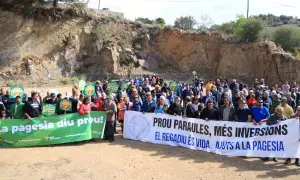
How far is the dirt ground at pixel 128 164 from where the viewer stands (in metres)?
9.43

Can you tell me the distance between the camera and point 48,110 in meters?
12.8

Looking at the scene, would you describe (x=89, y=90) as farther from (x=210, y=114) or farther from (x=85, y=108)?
(x=210, y=114)

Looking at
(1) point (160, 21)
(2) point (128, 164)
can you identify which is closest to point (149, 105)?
(2) point (128, 164)

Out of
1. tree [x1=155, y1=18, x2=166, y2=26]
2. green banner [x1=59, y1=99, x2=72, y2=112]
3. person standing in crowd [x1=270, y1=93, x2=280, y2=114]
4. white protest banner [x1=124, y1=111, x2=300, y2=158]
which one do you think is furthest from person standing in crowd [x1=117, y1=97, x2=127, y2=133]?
tree [x1=155, y1=18, x2=166, y2=26]

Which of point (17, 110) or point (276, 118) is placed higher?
point (276, 118)

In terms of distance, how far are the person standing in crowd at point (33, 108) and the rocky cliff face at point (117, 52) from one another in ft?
Answer: 58.8

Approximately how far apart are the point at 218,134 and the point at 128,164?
109 inches

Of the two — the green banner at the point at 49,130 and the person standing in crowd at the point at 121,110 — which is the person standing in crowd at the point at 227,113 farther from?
A: the green banner at the point at 49,130

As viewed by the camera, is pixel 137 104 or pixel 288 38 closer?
pixel 137 104

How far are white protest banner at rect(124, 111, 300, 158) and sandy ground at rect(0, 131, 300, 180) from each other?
0.90 feet

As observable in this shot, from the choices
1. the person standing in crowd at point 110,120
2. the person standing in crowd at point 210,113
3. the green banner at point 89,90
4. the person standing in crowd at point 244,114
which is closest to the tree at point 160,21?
the green banner at point 89,90

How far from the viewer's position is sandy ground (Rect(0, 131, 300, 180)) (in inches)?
371

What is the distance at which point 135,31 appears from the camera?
36.3 metres

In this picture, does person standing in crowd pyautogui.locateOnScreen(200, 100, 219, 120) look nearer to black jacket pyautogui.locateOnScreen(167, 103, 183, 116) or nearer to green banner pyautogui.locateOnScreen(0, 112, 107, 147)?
black jacket pyautogui.locateOnScreen(167, 103, 183, 116)
